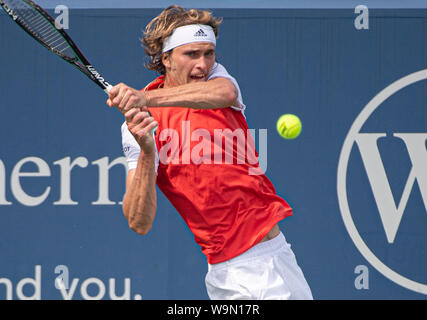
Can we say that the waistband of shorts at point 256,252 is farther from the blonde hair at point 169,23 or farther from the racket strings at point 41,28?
the racket strings at point 41,28

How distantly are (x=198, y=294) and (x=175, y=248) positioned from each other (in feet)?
1.07

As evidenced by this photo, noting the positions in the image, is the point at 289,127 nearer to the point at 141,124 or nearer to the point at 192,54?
the point at 192,54

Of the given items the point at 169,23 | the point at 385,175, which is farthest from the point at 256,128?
the point at 169,23

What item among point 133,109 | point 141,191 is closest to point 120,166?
point 141,191

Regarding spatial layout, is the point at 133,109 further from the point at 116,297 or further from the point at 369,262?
the point at 369,262

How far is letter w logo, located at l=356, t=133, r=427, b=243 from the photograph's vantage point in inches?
165

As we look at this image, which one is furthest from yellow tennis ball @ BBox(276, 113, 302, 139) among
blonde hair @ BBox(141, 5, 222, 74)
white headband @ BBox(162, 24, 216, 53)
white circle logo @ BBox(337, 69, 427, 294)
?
white headband @ BBox(162, 24, 216, 53)

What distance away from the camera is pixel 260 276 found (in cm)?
286

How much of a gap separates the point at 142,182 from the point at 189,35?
0.70 meters

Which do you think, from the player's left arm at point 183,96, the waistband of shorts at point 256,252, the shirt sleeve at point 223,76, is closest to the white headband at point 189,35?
the shirt sleeve at point 223,76

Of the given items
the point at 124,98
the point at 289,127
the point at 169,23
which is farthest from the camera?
the point at 289,127

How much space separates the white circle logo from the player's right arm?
172cm

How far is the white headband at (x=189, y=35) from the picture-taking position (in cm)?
299

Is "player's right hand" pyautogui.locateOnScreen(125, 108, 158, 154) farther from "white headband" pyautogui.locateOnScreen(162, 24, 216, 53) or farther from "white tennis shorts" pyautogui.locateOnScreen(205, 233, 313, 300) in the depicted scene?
"white tennis shorts" pyautogui.locateOnScreen(205, 233, 313, 300)
